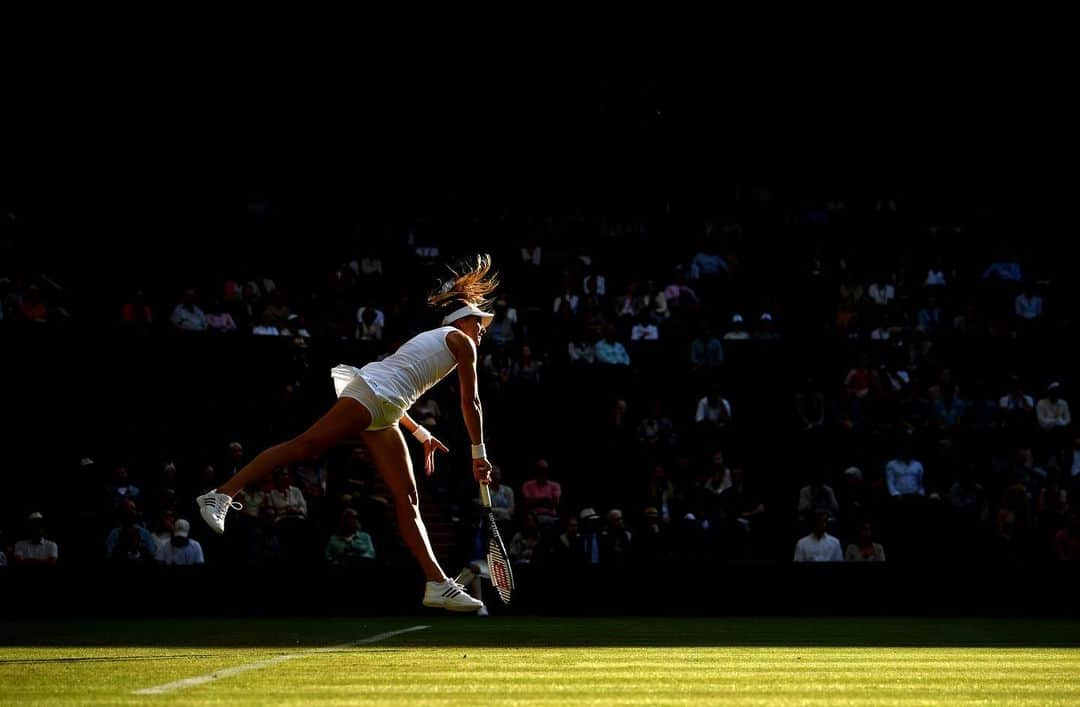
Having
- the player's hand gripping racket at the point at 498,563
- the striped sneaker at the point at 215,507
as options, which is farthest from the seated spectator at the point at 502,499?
the striped sneaker at the point at 215,507

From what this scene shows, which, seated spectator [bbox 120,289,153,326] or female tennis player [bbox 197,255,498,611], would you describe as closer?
female tennis player [bbox 197,255,498,611]

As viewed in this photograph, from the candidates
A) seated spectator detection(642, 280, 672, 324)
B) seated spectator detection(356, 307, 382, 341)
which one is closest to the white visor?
seated spectator detection(356, 307, 382, 341)

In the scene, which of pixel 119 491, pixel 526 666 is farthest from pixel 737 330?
pixel 526 666

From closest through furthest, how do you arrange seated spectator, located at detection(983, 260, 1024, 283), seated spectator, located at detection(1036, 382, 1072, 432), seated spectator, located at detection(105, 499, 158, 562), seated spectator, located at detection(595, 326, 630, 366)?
seated spectator, located at detection(105, 499, 158, 562) < seated spectator, located at detection(1036, 382, 1072, 432) < seated spectator, located at detection(595, 326, 630, 366) < seated spectator, located at detection(983, 260, 1024, 283)

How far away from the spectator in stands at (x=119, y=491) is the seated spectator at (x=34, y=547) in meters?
0.89

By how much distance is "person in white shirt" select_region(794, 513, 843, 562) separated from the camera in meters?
17.2

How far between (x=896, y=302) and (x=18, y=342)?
13.0 m

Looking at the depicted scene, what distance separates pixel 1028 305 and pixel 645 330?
6314 mm

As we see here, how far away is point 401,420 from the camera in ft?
28.5

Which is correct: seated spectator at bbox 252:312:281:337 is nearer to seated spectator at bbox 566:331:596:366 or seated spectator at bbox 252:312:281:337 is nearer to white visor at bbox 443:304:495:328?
seated spectator at bbox 566:331:596:366

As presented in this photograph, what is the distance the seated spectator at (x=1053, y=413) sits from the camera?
20703 millimetres

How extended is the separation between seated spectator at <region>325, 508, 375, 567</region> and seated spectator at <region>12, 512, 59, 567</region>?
3.02 m

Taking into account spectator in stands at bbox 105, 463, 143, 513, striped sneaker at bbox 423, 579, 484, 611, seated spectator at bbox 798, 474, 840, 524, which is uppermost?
spectator in stands at bbox 105, 463, 143, 513

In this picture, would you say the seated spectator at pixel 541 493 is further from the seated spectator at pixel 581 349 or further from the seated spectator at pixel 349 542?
the seated spectator at pixel 581 349
